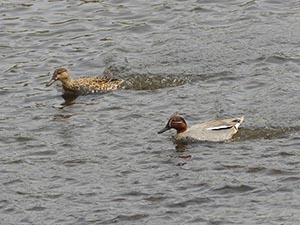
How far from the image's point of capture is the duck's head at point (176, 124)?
1576cm

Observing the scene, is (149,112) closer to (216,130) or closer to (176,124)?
(176,124)

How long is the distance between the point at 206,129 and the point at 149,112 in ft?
4.91

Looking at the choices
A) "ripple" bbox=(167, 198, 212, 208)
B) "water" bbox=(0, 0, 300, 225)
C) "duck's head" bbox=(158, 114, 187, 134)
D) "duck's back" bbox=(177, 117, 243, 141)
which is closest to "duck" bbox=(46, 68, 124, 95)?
"water" bbox=(0, 0, 300, 225)

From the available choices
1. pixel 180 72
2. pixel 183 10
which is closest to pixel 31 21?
pixel 183 10

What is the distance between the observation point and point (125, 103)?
684 inches

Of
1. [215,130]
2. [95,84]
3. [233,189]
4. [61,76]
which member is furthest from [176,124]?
[61,76]

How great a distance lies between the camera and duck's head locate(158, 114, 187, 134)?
15.8 meters

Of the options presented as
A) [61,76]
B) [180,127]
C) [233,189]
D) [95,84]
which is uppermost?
[61,76]

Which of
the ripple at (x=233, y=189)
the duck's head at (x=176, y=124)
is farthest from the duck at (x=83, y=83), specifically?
the ripple at (x=233, y=189)

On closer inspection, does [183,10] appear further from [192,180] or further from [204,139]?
[192,180]

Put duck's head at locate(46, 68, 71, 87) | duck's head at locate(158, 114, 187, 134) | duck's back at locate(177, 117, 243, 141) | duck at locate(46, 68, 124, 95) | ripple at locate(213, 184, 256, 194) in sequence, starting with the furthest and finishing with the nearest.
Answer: duck's head at locate(46, 68, 71, 87), duck at locate(46, 68, 124, 95), duck's head at locate(158, 114, 187, 134), duck's back at locate(177, 117, 243, 141), ripple at locate(213, 184, 256, 194)

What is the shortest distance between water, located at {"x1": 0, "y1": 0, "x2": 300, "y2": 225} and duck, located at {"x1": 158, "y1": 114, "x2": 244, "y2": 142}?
15cm

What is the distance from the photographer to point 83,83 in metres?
18.1

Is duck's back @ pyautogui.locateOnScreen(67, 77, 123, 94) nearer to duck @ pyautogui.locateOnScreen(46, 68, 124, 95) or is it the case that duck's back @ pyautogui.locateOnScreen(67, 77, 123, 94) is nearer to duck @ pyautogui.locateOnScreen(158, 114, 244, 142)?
duck @ pyautogui.locateOnScreen(46, 68, 124, 95)
